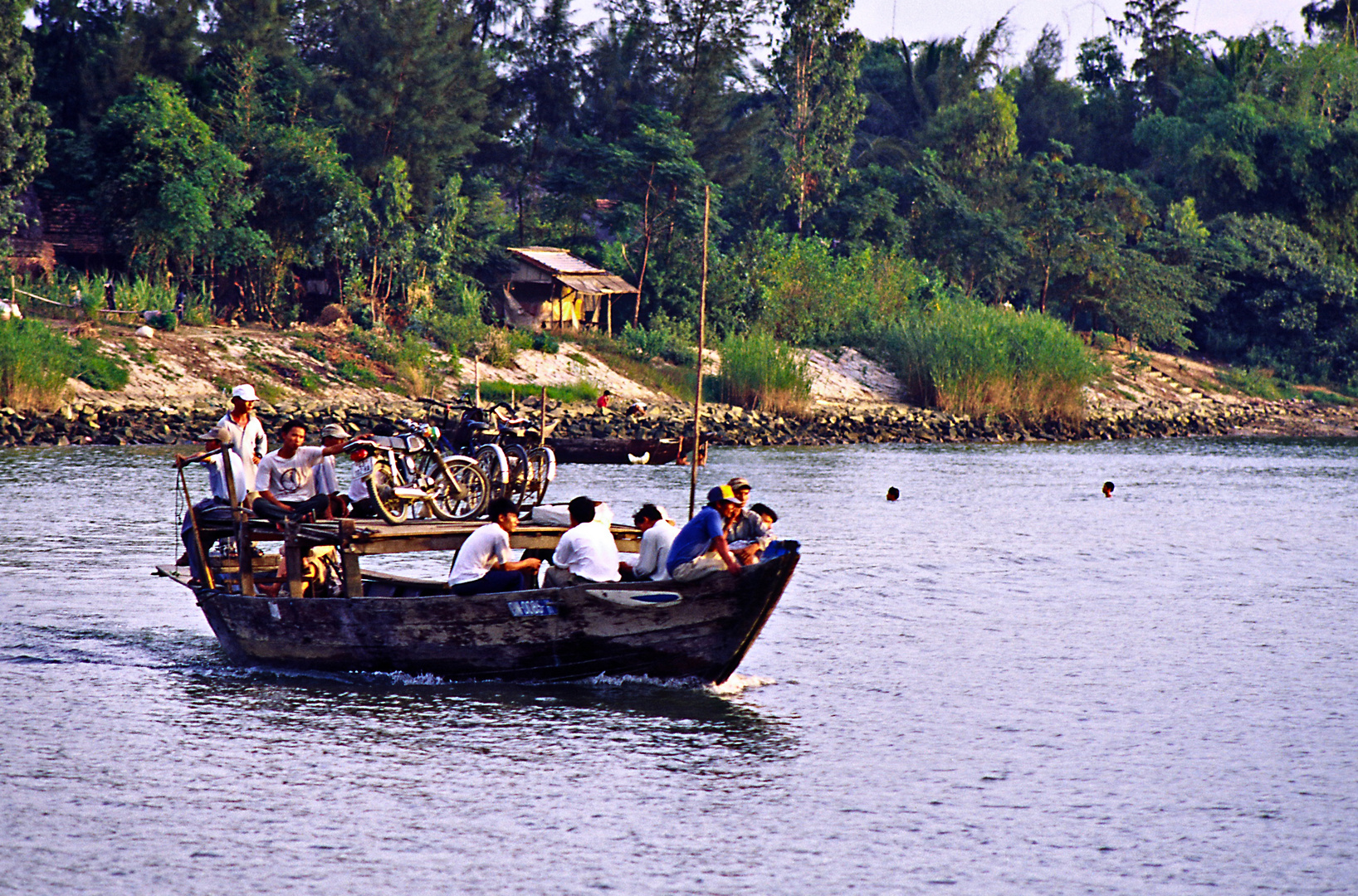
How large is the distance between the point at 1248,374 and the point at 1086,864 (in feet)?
197

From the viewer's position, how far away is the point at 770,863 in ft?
31.5

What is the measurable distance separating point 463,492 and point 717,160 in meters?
45.4

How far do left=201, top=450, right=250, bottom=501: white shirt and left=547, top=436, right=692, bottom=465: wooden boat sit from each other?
21427mm

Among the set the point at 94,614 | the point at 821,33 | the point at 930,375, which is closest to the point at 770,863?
the point at 94,614

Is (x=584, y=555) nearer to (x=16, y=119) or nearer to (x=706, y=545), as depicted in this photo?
(x=706, y=545)

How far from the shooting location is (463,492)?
15.4 meters

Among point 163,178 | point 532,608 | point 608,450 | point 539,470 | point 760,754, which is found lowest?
point 760,754

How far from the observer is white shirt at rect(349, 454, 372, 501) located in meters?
14.4

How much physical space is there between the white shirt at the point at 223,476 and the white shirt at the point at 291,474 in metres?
0.36

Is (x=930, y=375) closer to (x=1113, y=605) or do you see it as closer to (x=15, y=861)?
(x=1113, y=605)

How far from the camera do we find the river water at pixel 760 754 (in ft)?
31.2

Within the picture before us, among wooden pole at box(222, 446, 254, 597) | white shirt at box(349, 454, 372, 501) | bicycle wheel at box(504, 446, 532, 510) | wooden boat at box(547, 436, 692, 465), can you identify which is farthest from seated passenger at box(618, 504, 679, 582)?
wooden boat at box(547, 436, 692, 465)

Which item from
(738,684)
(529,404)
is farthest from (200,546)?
(529,404)

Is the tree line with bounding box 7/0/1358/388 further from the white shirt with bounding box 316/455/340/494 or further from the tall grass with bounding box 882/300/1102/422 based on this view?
the white shirt with bounding box 316/455/340/494
